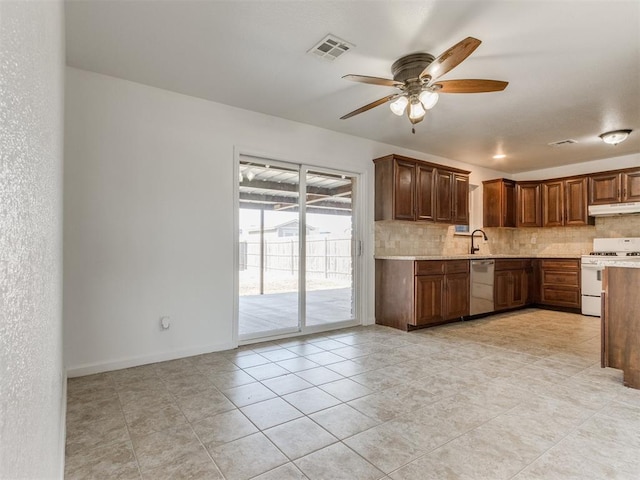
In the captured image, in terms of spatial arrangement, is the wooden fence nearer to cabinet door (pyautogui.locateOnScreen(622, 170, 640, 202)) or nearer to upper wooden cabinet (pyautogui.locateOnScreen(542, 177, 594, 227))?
upper wooden cabinet (pyautogui.locateOnScreen(542, 177, 594, 227))

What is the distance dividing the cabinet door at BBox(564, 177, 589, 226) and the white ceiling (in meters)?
1.87

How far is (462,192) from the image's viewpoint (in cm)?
554

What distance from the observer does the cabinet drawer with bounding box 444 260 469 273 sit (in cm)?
477

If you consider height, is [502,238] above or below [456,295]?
above

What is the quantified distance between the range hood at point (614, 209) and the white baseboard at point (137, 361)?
5.92 m

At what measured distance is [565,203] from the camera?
19.9 ft

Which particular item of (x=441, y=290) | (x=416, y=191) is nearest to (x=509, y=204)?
(x=416, y=191)

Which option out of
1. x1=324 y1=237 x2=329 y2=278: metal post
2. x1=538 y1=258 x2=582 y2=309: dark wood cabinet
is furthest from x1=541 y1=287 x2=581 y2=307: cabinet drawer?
x1=324 y1=237 x2=329 y2=278: metal post

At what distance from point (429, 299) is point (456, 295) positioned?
59cm

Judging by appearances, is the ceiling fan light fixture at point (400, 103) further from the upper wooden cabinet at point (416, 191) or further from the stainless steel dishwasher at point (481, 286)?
the stainless steel dishwasher at point (481, 286)

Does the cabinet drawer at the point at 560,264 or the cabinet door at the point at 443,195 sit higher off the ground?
the cabinet door at the point at 443,195

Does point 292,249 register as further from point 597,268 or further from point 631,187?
point 631,187

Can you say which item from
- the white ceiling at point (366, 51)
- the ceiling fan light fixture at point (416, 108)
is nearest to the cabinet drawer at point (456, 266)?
the white ceiling at point (366, 51)

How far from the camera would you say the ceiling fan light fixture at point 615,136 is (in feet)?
14.5
